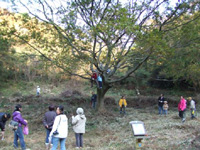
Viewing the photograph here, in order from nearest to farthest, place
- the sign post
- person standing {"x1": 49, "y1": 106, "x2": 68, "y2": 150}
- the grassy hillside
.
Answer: person standing {"x1": 49, "y1": 106, "x2": 68, "y2": 150}, the sign post, the grassy hillside

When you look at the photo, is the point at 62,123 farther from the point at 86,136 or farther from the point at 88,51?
the point at 88,51

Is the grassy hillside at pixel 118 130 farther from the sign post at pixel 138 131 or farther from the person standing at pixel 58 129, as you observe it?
the person standing at pixel 58 129

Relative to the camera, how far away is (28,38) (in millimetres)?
12375

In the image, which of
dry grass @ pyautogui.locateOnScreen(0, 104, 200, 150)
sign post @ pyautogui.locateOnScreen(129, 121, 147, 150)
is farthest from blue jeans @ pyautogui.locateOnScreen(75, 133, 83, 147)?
sign post @ pyautogui.locateOnScreen(129, 121, 147, 150)

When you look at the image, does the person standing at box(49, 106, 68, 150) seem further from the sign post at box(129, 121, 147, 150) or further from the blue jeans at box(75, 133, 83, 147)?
the sign post at box(129, 121, 147, 150)

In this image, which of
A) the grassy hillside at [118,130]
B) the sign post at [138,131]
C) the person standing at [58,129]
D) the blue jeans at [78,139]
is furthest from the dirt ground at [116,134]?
the person standing at [58,129]

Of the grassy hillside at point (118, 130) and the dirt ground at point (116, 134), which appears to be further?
the grassy hillside at point (118, 130)

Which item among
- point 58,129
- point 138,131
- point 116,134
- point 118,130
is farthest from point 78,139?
point 118,130

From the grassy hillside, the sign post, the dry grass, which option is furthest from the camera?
the grassy hillside

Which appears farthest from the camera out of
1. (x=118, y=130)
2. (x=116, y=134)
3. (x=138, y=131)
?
(x=118, y=130)

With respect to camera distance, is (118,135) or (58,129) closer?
(58,129)

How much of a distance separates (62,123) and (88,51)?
7.08 m

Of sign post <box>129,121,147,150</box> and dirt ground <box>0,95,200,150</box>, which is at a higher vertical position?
sign post <box>129,121,147,150</box>

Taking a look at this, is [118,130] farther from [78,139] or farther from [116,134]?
[78,139]
